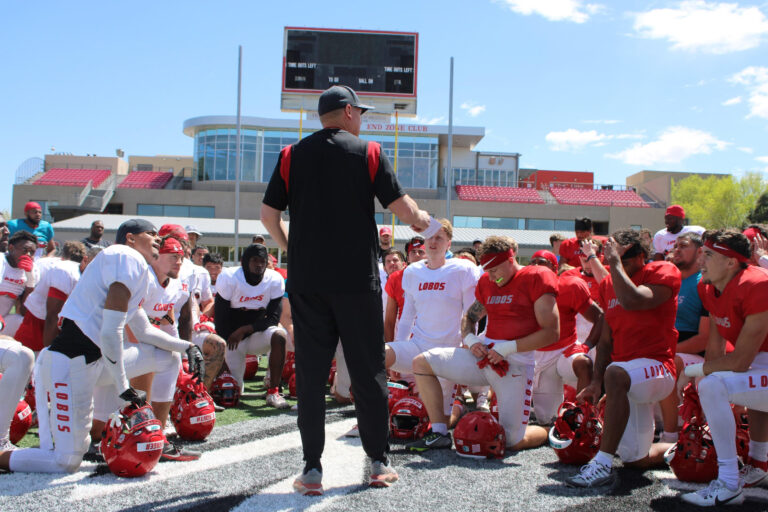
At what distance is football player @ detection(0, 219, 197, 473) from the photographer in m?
4.13

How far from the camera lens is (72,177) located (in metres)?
46.3

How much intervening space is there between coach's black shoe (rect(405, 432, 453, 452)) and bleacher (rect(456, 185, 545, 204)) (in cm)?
3869

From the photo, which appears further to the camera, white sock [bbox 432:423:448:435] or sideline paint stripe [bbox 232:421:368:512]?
white sock [bbox 432:423:448:435]

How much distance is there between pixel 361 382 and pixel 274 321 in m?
4.28

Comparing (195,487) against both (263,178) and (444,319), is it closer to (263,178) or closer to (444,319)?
(444,319)

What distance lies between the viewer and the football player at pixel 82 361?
13.6ft

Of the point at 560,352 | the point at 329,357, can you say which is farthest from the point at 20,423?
the point at 560,352

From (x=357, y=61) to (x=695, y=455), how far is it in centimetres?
2885

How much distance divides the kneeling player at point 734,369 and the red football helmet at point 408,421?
7.14ft

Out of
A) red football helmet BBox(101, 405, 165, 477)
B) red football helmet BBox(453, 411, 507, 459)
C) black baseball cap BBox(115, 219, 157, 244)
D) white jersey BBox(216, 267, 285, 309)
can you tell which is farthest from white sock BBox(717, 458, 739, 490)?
white jersey BBox(216, 267, 285, 309)

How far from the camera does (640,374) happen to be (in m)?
4.37

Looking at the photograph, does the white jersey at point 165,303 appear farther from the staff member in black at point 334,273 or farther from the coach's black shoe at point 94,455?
the staff member in black at point 334,273

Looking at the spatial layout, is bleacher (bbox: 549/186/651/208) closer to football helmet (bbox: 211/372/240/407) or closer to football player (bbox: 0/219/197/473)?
football helmet (bbox: 211/372/240/407)

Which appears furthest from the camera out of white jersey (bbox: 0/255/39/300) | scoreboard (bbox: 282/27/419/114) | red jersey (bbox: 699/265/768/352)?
scoreboard (bbox: 282/27/419/114)
